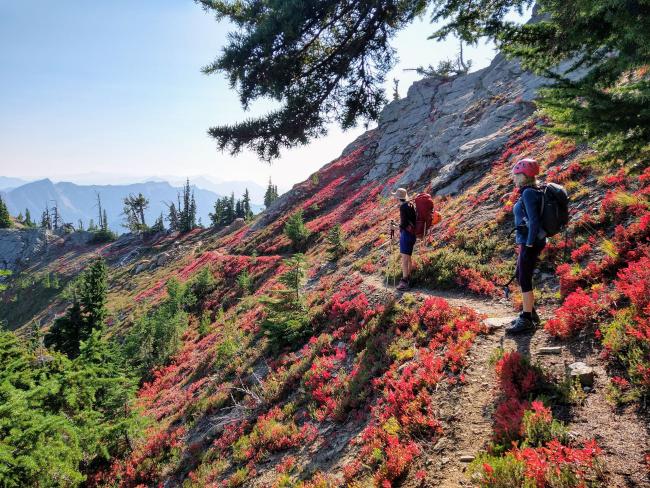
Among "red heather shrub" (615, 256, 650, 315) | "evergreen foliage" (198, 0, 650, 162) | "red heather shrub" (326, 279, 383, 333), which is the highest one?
"evergreen foliage" (198, 0, 650, 162)

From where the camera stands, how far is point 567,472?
11.2ft

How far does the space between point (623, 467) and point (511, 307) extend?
4.97 metres

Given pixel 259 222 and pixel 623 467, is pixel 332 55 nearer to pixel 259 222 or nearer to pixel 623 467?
pixel 623 467

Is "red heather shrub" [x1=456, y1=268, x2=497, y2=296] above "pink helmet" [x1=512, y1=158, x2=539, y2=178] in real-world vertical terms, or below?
below

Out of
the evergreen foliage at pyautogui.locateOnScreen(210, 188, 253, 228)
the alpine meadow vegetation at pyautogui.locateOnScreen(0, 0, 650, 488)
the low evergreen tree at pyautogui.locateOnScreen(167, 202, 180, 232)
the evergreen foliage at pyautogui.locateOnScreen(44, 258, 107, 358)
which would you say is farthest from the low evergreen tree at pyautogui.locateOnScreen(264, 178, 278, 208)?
the alpine meadow vegetation at pyautogui.locateOnScreen(0, 0, 650, 488)

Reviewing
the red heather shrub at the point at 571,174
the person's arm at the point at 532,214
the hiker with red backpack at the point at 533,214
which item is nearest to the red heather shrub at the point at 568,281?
the hiker with red backpack at the point at 533,214

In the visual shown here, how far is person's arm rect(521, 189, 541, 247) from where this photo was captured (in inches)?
226

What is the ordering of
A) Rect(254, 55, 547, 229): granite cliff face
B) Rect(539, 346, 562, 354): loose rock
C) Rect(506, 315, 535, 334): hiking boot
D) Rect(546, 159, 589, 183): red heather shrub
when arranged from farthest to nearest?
Rect(254, 55, 547, 229): granite cliff face → Rect(546, 159, 589, 183): red heather shrub → Rect(506, 315, 535, 334): hiking boot → Rect(539, 346, 562, 354): loose rock

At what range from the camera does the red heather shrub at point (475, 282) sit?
9234 mm

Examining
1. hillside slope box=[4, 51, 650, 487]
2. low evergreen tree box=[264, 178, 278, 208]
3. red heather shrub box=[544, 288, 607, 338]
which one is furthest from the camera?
low evergreen tree box=[264, 178, 278, 208]

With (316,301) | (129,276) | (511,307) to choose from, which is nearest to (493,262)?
(511,307)

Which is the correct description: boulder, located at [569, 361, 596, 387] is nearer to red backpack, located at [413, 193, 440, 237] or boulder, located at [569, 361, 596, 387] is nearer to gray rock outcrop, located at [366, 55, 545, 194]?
red backpack, located at [413, 193, 440, 237]

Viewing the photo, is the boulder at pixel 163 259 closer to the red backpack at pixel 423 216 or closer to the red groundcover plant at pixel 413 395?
the red backpack at pixel 423 216

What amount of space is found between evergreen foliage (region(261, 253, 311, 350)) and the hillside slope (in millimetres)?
183
